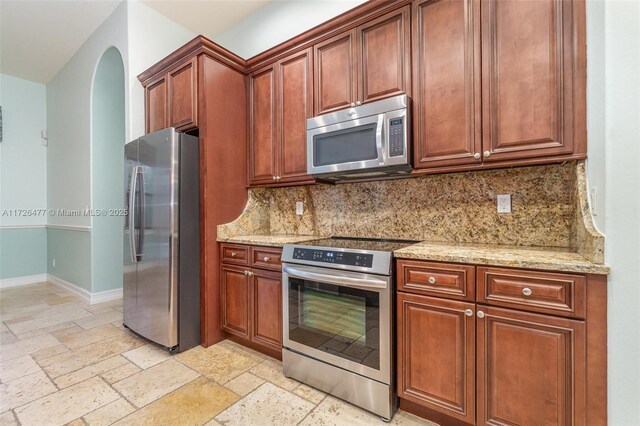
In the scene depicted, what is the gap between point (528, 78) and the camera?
63.1 inches

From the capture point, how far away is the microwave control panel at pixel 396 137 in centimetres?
190

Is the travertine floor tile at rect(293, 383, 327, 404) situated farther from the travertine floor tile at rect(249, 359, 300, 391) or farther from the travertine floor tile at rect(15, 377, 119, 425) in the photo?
the travertine floor tile at rect(15, 377, 119, 425)

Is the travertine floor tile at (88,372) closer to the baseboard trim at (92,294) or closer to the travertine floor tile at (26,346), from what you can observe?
the travertine floor tile at (26,346)

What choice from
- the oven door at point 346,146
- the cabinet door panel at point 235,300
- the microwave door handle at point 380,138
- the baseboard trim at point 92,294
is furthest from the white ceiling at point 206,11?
the baseboard trim at point 92,294

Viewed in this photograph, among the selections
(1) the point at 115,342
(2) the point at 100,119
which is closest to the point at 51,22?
(2) the point at 100,119

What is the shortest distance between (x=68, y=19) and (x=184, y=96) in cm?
218

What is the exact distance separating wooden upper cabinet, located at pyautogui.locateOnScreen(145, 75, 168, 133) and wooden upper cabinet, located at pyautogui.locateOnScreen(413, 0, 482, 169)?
7.57 feet

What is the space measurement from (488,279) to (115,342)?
3033 mm

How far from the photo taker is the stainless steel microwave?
192 centimetres

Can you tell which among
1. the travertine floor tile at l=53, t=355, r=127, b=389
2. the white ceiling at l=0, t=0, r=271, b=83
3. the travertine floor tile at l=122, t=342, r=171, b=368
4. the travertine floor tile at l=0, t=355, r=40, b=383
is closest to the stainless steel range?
the travertine floor tile at l=122, t=342, r=171, b=368

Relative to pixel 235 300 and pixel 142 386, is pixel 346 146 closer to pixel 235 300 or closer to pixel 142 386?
pixel 235 300

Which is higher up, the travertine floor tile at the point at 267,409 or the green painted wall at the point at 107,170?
the green painted wall at the point at 107,170

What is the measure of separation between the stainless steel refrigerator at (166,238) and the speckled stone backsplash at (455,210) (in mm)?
381

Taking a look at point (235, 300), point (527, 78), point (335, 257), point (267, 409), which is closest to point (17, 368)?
point (235, 300)
